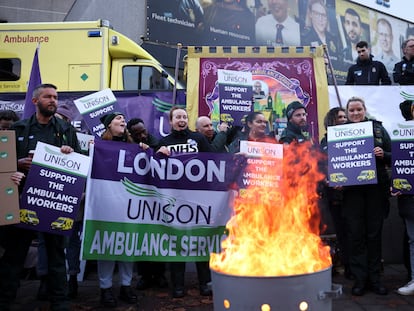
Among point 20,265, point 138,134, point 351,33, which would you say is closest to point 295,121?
point 138,134

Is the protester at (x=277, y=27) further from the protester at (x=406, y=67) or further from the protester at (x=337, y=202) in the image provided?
the protester at (x=337, y=202)

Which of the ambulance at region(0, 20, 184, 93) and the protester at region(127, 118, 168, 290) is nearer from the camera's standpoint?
the protester at region(127, 118, 168, 290)

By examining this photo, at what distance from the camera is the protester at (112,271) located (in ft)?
14.1

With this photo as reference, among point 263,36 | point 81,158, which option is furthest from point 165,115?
point 263,36

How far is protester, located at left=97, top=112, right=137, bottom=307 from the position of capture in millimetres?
4305

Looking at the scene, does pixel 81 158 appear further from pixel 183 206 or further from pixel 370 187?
pixel 370 187

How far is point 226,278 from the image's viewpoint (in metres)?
2.48

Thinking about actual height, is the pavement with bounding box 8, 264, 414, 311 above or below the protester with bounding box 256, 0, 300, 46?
below

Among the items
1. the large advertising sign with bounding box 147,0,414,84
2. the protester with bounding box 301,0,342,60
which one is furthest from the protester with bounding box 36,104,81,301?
the protester with bounding box 301,0,342,60

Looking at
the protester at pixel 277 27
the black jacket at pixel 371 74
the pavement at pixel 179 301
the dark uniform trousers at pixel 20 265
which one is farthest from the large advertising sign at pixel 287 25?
the dark uniform trousers at pixel 20 265

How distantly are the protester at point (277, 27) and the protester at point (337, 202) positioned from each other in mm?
15102

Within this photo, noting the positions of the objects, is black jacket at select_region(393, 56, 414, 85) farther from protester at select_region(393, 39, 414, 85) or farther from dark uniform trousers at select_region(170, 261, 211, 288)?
dark uniform trousers at select_region(170, 261, 211, 288)

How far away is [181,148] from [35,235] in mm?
1782

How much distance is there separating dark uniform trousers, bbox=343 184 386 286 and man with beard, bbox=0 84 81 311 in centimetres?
302
